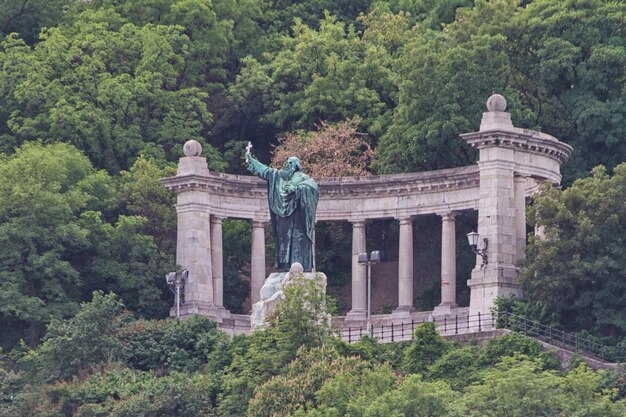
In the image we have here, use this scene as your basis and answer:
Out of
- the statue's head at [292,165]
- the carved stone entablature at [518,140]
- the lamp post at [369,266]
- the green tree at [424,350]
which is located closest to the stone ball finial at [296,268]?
the lamp post at [369,266]

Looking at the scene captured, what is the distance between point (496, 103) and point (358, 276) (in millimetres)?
11028

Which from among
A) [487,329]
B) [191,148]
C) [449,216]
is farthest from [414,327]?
[191,148]

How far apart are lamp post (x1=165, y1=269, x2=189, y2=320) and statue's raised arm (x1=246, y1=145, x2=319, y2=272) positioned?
283 inches

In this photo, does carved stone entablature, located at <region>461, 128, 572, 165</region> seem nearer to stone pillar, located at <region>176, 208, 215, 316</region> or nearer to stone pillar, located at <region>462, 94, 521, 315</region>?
stone pillar, located at <region>462, 94, 521, 315</region>

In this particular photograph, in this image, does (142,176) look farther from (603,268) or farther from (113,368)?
(603,268)

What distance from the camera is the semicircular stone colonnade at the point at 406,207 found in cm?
11850

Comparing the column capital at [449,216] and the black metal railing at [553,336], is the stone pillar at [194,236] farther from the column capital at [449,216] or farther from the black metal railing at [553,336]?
the black metal railing at [553,336]

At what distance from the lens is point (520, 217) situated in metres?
119

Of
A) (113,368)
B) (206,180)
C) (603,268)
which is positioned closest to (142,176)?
(206,180)

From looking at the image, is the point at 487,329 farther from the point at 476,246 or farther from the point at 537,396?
the point at 537,396

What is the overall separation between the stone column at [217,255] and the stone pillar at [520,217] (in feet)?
43.4

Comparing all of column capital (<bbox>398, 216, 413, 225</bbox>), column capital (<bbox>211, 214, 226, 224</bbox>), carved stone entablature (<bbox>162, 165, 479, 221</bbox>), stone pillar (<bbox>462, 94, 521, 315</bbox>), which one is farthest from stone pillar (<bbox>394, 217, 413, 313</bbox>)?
column capital (<bbox>211, 214, 226, 224</bbox>)

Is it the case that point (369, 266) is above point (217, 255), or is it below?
below

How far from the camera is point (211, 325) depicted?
118812mm
